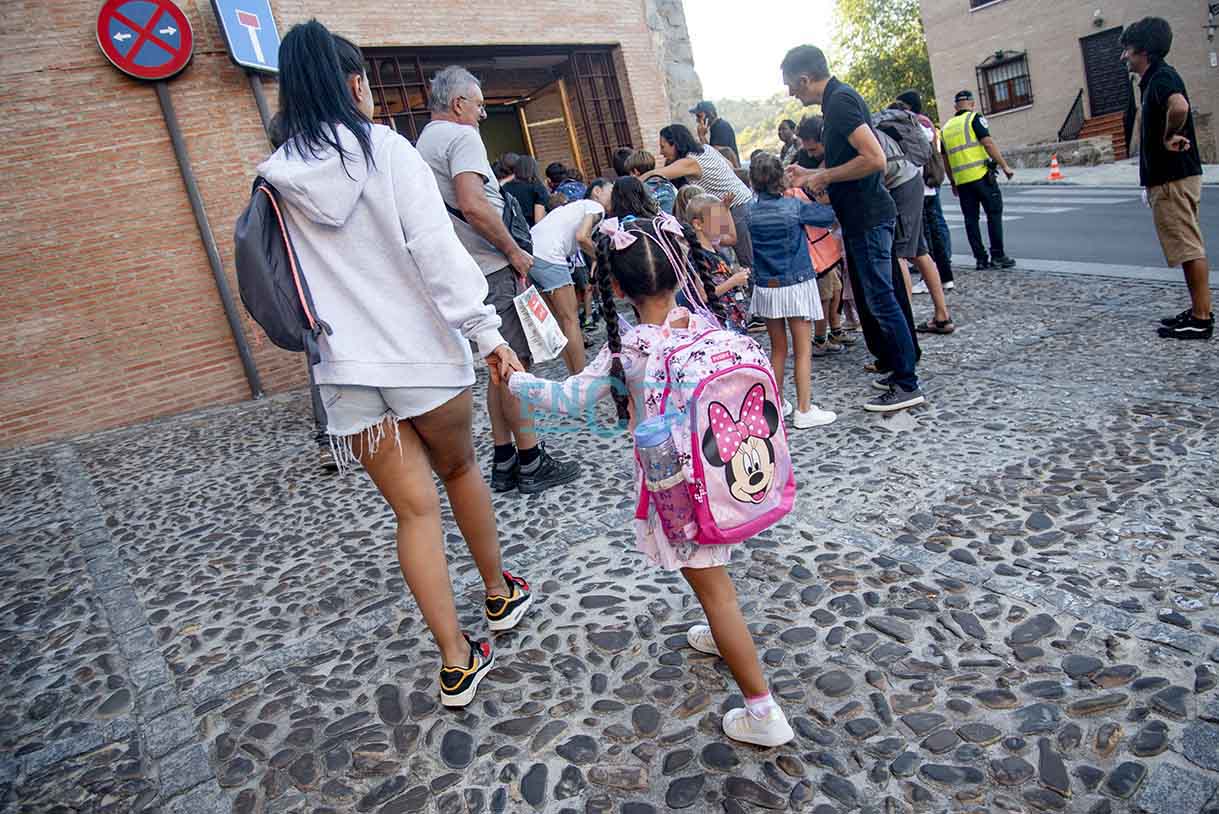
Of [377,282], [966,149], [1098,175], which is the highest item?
[966,149]

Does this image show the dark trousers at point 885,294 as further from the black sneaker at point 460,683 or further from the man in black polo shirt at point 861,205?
the black sneaker at point 460,683

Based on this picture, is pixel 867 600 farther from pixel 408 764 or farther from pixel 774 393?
pixel 408 764

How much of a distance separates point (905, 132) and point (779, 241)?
1.50m

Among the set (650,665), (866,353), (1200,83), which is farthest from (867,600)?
(1200,83)

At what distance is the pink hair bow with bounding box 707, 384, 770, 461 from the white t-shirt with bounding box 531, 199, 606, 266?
3.42 meters

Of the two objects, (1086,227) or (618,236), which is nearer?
(618,236)

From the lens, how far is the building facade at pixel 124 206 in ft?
24.7

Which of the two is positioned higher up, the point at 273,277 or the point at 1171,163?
the point at 273,277

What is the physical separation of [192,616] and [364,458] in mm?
1795

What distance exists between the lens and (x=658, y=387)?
2080mm

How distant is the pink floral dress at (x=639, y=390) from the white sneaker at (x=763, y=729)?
448 mm

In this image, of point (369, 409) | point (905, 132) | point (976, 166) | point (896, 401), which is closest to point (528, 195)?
point (905, 132)

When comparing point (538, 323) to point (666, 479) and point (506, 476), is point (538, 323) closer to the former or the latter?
point (666, 479)

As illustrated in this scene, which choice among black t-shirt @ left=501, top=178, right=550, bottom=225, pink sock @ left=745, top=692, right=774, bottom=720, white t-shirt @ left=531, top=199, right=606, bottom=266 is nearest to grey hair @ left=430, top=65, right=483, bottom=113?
white t-shirt @ left=531, top=199, right=606, bottom=266
